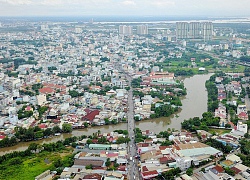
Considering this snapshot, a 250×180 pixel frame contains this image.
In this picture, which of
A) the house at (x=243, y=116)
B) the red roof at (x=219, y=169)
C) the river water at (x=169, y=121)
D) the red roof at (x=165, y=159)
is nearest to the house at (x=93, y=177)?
the red roof at (x=165, y=159)

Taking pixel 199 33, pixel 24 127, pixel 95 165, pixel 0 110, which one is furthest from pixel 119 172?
pixel 199 33

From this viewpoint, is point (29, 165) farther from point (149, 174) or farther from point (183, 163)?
point (183, 163)

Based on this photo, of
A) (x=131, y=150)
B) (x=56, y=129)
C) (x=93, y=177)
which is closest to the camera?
(x=93, y=177)

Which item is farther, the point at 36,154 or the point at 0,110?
the point at 0,110

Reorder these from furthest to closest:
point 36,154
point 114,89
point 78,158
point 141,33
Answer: point 141,33 → point 114,89 → point 36,154 → point 78,158

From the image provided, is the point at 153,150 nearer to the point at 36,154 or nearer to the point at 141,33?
the point at 36,154

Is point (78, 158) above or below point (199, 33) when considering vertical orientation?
below

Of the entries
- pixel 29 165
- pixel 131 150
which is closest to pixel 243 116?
pixel 131 150

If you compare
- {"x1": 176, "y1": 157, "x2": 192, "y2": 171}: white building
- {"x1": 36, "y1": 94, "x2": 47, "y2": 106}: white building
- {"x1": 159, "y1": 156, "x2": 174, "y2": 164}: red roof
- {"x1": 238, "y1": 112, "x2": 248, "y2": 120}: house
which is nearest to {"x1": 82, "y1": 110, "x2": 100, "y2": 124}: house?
{"x1": 36, "y1": 94, "x2": 47, "y2": 106}: white building

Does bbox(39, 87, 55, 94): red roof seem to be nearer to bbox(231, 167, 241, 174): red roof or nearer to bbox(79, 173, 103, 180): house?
bbox(79, 173, 103, 180): house

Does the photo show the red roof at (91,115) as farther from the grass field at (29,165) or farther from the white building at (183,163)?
the white building at (183,163)
